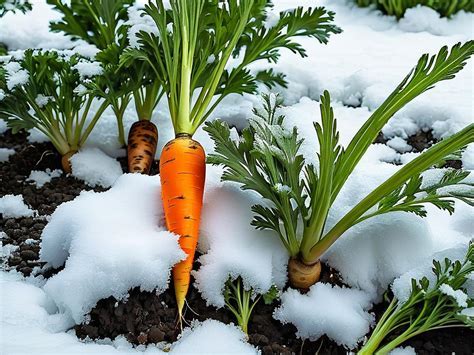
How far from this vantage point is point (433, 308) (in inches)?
47.6

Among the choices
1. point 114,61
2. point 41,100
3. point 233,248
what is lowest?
point 233,248

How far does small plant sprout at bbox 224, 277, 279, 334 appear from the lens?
49.9 inches

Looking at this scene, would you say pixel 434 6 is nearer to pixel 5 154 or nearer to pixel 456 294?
pixel 456 294

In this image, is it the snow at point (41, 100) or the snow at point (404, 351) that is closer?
the snow at point (404, 351)

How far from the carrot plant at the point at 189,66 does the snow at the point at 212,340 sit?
112 millimetres

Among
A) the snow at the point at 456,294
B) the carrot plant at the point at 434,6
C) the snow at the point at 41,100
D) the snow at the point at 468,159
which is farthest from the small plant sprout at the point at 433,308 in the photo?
the carrot plant at the point at 434,6

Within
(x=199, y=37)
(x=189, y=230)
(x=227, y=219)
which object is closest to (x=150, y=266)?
(x=189, y=230)

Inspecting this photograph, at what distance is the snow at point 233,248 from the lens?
4.27 ft

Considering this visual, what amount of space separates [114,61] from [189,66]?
23 centimetres

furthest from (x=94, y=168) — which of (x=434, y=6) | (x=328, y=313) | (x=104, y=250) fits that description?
(x=434, y=6)

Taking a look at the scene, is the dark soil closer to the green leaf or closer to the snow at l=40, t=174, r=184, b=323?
the snow at l=40, t=174, r=184, b=323

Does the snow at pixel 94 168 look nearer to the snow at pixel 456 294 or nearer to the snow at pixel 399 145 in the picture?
the snow at pixel 399 145

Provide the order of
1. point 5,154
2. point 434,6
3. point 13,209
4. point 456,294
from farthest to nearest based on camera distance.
→ point 434,6
point 5,154
point 13,209
point 456,294

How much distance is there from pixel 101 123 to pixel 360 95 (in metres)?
1.00
